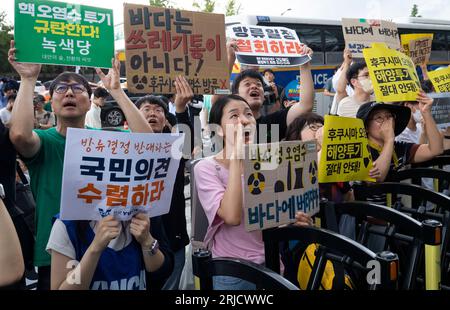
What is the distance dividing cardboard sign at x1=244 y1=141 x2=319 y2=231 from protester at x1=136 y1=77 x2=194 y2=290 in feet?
2.40

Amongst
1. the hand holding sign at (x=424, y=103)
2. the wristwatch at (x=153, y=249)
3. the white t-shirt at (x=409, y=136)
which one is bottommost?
the wristwatch at (x=153, y=249)

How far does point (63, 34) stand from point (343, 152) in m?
1.67

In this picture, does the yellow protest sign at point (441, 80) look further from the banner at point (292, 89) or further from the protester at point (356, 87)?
the banner at point (292, 89)

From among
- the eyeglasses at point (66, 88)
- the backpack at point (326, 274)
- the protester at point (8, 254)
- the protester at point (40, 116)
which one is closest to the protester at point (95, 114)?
the protester at point (40, 116)

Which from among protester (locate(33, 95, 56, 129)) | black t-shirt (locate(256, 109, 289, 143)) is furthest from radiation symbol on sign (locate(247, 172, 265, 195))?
protester (locate(33, 95, 56, 129))

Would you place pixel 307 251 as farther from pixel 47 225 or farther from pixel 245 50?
pixel 245 50

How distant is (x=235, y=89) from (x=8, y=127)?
1.67 meters

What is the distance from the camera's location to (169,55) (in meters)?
2.67

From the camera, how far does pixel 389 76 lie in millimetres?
3348

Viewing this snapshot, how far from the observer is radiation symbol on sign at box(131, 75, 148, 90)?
2551 millimetres

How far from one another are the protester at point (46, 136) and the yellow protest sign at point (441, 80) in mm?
3052

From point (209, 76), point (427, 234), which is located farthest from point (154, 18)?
point (427, 234)

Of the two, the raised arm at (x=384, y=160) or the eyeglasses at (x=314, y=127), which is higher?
the eyeglasses at (x=314, y=127)

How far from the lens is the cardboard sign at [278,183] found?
1837 millimetres
